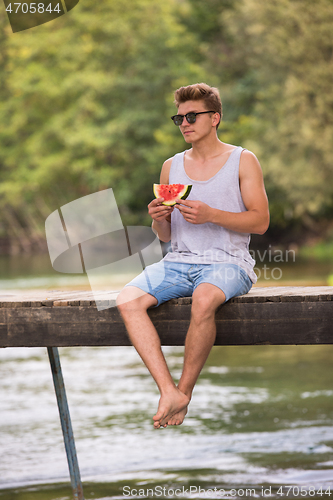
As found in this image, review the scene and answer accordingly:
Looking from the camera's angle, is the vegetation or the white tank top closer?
the white tank top

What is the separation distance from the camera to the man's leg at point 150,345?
3141 mm

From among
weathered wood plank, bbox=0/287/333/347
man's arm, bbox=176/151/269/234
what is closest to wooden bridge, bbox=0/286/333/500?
weathered wood plank, bbox=0/287/333/347

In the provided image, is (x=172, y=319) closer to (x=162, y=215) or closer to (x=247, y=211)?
(x=162, y=215)

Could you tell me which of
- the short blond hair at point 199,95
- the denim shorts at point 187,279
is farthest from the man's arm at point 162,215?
the short blond hair at point 199,95

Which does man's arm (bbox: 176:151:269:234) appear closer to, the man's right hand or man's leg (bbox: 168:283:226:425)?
the man's right hand

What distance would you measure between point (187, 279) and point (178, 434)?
2043 mm

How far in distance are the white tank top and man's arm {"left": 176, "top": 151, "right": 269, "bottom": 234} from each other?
5 centimetres

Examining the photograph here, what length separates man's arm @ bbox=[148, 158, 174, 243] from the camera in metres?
3.51

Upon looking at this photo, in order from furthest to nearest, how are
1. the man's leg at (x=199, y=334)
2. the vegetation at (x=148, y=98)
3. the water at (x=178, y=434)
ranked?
the vegetation at (x=148, y=98), the water at (x=178, y=434), the man's leg at (x=199, y=334)

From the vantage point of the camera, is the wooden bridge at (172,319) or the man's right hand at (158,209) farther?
the man's right hand at (158,209)

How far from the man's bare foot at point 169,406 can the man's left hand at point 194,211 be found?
0.81 m

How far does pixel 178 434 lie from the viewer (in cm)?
522

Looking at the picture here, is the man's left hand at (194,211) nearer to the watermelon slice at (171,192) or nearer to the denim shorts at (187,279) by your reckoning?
the watermelon slice at (171,192)

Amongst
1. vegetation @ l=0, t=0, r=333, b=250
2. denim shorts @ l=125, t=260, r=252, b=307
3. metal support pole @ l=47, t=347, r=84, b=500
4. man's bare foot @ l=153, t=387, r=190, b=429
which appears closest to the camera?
man's bare foot @ l=153, t=387, r=190, b=429
